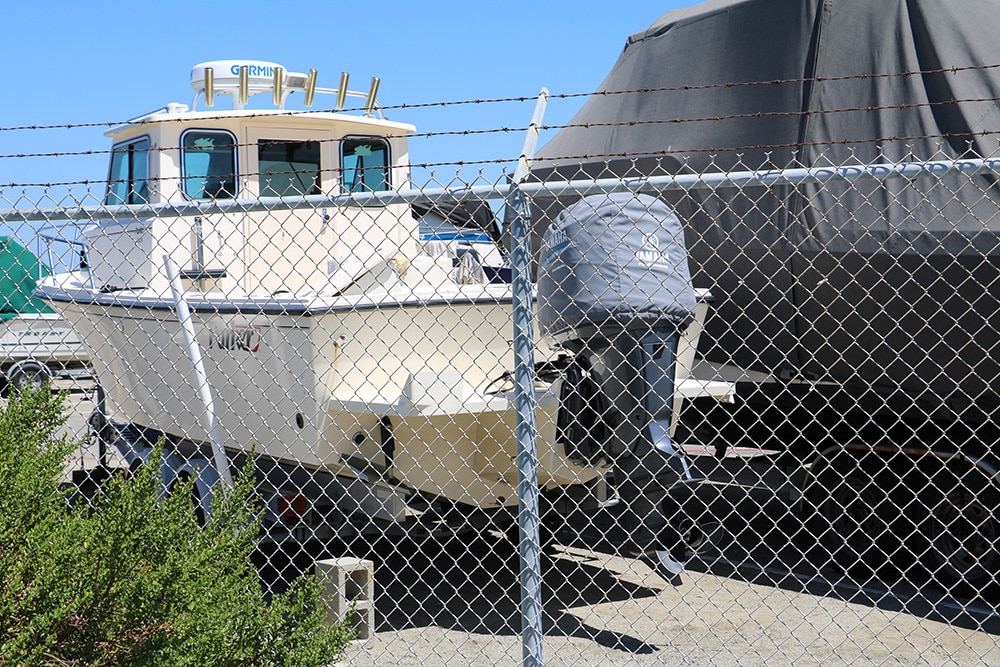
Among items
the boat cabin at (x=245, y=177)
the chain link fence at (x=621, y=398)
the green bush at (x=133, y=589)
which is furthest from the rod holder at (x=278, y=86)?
the green bush at (x=133, y=589)

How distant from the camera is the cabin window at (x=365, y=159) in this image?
787 cm

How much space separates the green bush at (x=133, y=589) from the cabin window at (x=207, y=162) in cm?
426

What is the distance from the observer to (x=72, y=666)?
2939mm

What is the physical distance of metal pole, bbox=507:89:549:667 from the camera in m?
3.54

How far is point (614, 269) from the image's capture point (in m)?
4.54

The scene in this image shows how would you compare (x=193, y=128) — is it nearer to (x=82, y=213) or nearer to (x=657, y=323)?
(x=82, y=213)

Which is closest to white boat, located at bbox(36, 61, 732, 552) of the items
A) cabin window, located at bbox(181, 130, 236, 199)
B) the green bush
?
cabin window, located at bbox(181, 130, 236, 199)

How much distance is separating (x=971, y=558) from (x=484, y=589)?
2785mm

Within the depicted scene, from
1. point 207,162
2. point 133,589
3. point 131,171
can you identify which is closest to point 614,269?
point 133,589

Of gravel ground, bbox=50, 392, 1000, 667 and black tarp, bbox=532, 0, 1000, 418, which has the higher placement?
black tarp, bbox=532, 0, 1000, 418

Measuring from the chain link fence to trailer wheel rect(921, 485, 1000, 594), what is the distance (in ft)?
0.06

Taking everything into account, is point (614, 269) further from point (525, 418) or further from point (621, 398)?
point (525, 418)

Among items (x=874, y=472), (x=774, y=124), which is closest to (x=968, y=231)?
(x=774, y=124)

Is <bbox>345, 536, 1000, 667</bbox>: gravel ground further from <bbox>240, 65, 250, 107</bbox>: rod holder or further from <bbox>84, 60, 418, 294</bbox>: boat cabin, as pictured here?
<bbox>240, 65, 250, 107</bbox>: rod holder
